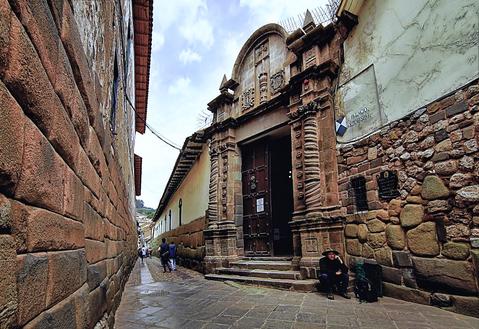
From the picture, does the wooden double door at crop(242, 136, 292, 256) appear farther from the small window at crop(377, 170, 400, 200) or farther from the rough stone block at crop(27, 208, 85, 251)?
the rough stone block at crop(27, 208, 85, 251)

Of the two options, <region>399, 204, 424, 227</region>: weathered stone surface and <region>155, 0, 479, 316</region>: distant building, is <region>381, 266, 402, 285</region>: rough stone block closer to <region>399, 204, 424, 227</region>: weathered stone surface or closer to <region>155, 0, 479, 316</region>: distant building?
<region>155, 0, 479, 316</region>: distant building

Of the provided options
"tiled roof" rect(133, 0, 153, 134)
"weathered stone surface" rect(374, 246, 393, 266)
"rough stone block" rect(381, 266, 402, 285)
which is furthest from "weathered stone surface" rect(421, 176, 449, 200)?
"tiled roof" rect(133, 0, 153, 134)

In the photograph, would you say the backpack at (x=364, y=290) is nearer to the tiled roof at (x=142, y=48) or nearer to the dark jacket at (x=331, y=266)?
the dark jacket at (x=331, y=266)

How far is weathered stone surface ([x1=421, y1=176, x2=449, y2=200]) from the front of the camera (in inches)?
149

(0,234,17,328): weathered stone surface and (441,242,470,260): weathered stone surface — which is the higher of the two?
(0,234,17,328): weathered stone surface

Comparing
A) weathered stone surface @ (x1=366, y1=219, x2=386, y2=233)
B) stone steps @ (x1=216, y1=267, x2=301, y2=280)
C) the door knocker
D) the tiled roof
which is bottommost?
stone steps @ (x1=216, y1=267, x2=301, y2=280)

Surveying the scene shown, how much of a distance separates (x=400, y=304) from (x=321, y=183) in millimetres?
2441

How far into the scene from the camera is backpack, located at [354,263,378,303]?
4.17 meters

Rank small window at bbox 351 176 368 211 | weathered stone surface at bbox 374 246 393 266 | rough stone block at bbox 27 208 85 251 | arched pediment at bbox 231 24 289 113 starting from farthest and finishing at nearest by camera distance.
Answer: arched pediment at bbox 231 24 289 113, small window at bbox 351 176 368 211, weathered stone surface at bbox 374 246 393 266, rough stone block at bbox 27 208 85 251

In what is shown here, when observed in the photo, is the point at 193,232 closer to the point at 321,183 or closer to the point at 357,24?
the point at 321,183

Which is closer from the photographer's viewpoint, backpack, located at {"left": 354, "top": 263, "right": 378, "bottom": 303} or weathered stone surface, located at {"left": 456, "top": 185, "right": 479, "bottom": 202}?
weathered stone surface, located at {"left": 456, "top": 185, "right": 479, "bottom": 202}

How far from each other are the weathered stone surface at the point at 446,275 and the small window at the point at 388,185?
99 centimetres

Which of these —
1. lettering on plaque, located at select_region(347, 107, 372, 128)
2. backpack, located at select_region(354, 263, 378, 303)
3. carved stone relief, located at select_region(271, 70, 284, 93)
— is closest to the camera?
backpack, located at select_region(354, 263, 378, 303)

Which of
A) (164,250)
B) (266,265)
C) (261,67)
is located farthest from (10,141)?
(164,250)
